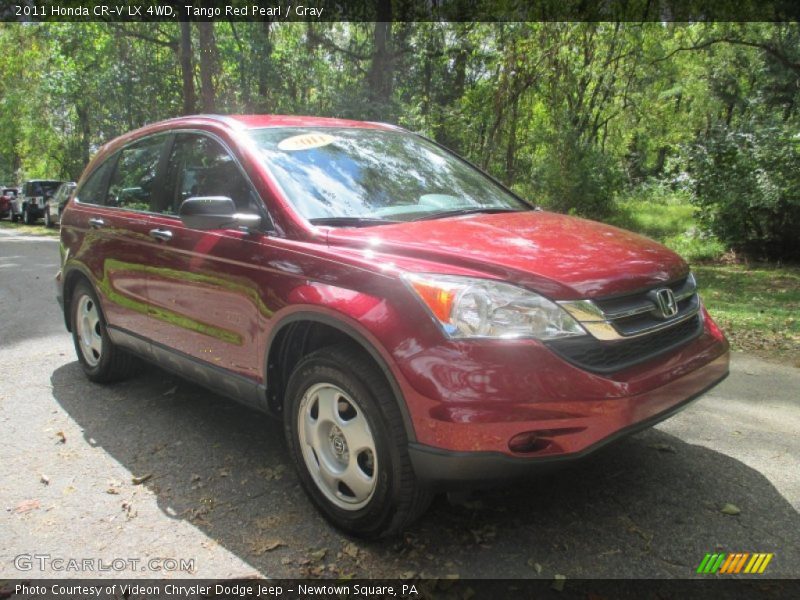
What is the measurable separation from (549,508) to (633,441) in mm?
946

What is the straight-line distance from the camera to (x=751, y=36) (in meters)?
13.9

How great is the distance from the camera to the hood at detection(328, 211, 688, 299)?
2.55m

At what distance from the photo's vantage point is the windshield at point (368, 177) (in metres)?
3.26

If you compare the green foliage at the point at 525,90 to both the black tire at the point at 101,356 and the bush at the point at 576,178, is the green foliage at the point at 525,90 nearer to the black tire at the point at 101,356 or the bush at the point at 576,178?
the bush at the point at 576,178

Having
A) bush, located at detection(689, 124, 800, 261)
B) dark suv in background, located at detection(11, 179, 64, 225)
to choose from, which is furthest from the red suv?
dark suv in background, located at detection(11, 179, 64, 225)

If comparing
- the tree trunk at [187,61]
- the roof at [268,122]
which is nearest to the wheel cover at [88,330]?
the roof at [268,122]

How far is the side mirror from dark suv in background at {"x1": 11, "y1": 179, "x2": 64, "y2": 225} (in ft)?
83.5

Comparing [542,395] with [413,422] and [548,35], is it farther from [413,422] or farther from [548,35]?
[548,35]

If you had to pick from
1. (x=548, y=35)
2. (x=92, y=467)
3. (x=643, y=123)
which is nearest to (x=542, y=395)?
(x=92, y=467)

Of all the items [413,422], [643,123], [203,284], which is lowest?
[413,422]

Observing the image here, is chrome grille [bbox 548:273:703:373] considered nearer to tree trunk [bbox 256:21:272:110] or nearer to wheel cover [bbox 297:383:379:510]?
wheel cover [bbox 297:383:379:510]

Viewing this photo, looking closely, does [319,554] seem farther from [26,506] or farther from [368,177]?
[368,177]

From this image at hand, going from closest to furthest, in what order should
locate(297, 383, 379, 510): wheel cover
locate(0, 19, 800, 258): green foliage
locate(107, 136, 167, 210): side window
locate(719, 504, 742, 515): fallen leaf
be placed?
locate(297, 383, 379, 510): wheel cover → locate(719, 504, 742, 515): fallen leaf → locate(107, 136, 167, 210): side window → locate(0, 19, 800, 258): green foliage

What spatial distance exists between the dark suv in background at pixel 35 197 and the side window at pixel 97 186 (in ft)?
75.3
